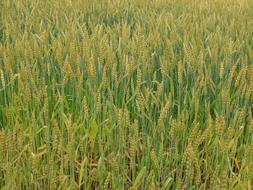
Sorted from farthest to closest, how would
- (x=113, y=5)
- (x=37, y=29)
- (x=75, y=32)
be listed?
(x=113, y=5)
(x=37, y=29)
(x=75, y=32)

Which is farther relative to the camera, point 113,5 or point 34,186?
point 113,5

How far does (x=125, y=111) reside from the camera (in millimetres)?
869

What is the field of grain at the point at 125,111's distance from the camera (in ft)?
2.80

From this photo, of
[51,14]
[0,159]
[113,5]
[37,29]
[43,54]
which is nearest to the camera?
[0,159]

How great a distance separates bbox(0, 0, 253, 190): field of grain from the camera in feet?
2.80

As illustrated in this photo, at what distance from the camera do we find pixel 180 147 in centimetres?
106

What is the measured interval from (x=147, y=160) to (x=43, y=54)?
721mm

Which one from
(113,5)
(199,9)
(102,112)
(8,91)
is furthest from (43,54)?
(199,9)

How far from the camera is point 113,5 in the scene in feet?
7.73

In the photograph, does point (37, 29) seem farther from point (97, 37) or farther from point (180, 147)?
point (180, 147)

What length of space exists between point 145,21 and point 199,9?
0.56 m

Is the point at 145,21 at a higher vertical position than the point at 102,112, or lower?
higher

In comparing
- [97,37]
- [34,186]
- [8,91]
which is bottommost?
[34,186]

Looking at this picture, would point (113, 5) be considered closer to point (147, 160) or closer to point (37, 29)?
point (37, 29)
